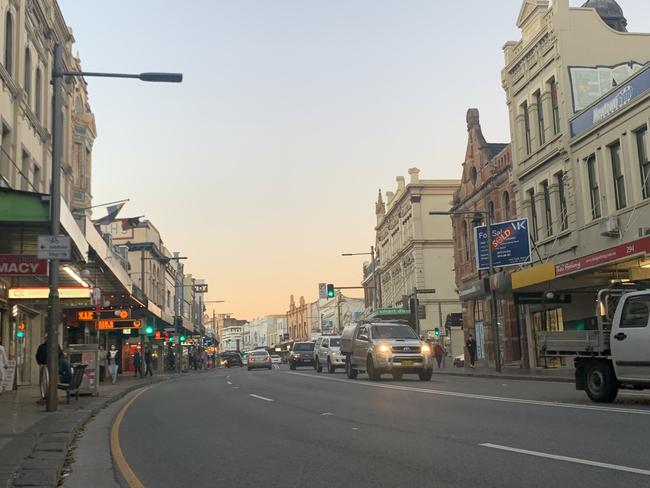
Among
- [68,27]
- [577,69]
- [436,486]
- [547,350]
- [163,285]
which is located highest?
[68,27]

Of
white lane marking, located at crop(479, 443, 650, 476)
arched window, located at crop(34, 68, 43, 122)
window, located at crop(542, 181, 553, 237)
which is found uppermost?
arched window, located at crop(34, 68, 43, 122)

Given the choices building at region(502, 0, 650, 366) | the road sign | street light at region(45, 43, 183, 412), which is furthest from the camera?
building at region(502, 0, 650, 366)

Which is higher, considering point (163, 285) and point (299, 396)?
point (163, 285)

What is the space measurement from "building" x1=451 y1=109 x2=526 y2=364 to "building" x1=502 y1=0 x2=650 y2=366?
6.22ft

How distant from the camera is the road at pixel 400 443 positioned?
7.36m

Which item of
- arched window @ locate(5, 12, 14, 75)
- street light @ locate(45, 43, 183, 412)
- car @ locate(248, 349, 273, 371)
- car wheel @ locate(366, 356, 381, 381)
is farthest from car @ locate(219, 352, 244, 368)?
street light @ locate(45, 43, 183, 412)

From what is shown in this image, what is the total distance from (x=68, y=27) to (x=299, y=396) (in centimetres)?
2322

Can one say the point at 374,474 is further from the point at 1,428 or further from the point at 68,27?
the point at 68,27

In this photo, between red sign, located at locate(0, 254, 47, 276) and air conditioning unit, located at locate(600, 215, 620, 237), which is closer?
red sign, located at locate(0, 254, 47, 276)

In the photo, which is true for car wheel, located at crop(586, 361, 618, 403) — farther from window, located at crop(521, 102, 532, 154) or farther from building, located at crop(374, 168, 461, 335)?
building, located at crop(374, 168, 461, 335)

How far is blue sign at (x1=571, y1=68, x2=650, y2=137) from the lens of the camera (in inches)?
1039

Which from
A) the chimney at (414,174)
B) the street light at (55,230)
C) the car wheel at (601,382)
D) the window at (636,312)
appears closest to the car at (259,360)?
the chimney at (414,174)

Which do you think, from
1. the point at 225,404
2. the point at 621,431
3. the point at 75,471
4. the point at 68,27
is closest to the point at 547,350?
the point at 621,431

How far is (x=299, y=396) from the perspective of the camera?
18.7m
